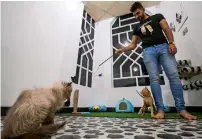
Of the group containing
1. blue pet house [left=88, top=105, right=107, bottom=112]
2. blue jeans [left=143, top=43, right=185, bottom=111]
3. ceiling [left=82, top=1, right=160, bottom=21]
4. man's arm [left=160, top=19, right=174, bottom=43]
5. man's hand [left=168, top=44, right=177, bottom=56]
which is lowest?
blue pet house [left=88, top=105, right=107, bottom=112]

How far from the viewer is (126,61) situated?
152 inches

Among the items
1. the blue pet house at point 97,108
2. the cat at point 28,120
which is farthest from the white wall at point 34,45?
the blue pet house at point 97,108

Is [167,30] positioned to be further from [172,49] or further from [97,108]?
[97,108]

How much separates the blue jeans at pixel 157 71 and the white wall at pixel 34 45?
141 cm

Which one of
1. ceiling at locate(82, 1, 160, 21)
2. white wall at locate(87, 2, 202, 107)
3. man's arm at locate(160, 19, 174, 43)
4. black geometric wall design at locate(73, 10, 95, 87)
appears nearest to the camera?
man's arm at locate(160, 19, 174, 43)

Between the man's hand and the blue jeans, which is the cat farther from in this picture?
the man's hand

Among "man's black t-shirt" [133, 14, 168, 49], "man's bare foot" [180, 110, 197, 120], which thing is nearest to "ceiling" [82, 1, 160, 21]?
"man's black t-shirt" [133, 14, 168, 49]

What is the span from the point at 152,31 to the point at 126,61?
6.65 feet

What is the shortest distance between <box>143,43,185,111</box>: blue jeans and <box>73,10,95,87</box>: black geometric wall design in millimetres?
1883

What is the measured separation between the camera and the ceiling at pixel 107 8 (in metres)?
3.85

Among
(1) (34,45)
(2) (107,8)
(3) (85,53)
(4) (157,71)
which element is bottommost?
(4) (157,71)

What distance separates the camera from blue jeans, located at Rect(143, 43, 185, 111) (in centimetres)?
161

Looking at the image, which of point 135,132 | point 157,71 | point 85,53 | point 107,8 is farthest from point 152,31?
point 107,8

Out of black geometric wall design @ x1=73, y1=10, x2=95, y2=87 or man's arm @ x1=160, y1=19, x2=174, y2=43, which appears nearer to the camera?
man's arm @ x1=160, y1=19, x2=174, y2=43
